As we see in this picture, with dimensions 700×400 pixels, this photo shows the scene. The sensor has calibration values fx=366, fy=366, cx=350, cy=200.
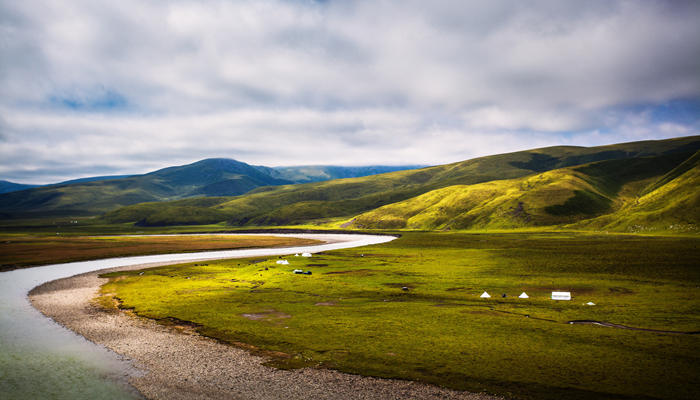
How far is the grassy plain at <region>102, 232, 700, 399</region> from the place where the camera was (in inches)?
976

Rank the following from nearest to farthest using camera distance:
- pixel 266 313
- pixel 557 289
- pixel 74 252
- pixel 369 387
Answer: pixel 369 387
pixel 266 313
pixel 557 289
pixel 74 252

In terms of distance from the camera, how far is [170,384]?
25.4m

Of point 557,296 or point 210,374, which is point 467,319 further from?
point 210,374

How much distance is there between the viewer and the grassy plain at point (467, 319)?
2480 cm

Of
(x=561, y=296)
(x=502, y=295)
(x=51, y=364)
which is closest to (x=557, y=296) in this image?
(x=561, y=296)

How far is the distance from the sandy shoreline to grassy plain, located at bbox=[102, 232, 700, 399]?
1.68 meters

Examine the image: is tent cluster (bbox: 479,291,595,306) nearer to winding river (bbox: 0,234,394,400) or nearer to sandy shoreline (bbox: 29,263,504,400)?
sandy shoreline (bbox: 29,263,504,400)

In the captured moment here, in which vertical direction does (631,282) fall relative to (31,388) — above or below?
below

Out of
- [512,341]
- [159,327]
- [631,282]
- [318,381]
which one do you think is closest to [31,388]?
[159,327]

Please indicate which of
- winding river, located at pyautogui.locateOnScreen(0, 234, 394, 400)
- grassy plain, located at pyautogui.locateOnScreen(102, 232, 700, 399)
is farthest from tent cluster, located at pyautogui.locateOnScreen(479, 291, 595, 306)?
winding river, located at pyautogui.locateOnScreen(0, 234, 394, 400)

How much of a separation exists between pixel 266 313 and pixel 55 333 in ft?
69.2

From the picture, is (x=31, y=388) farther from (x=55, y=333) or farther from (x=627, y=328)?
(x=627, y=328)

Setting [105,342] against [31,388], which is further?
[105,342]

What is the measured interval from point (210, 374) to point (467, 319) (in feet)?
84.0
